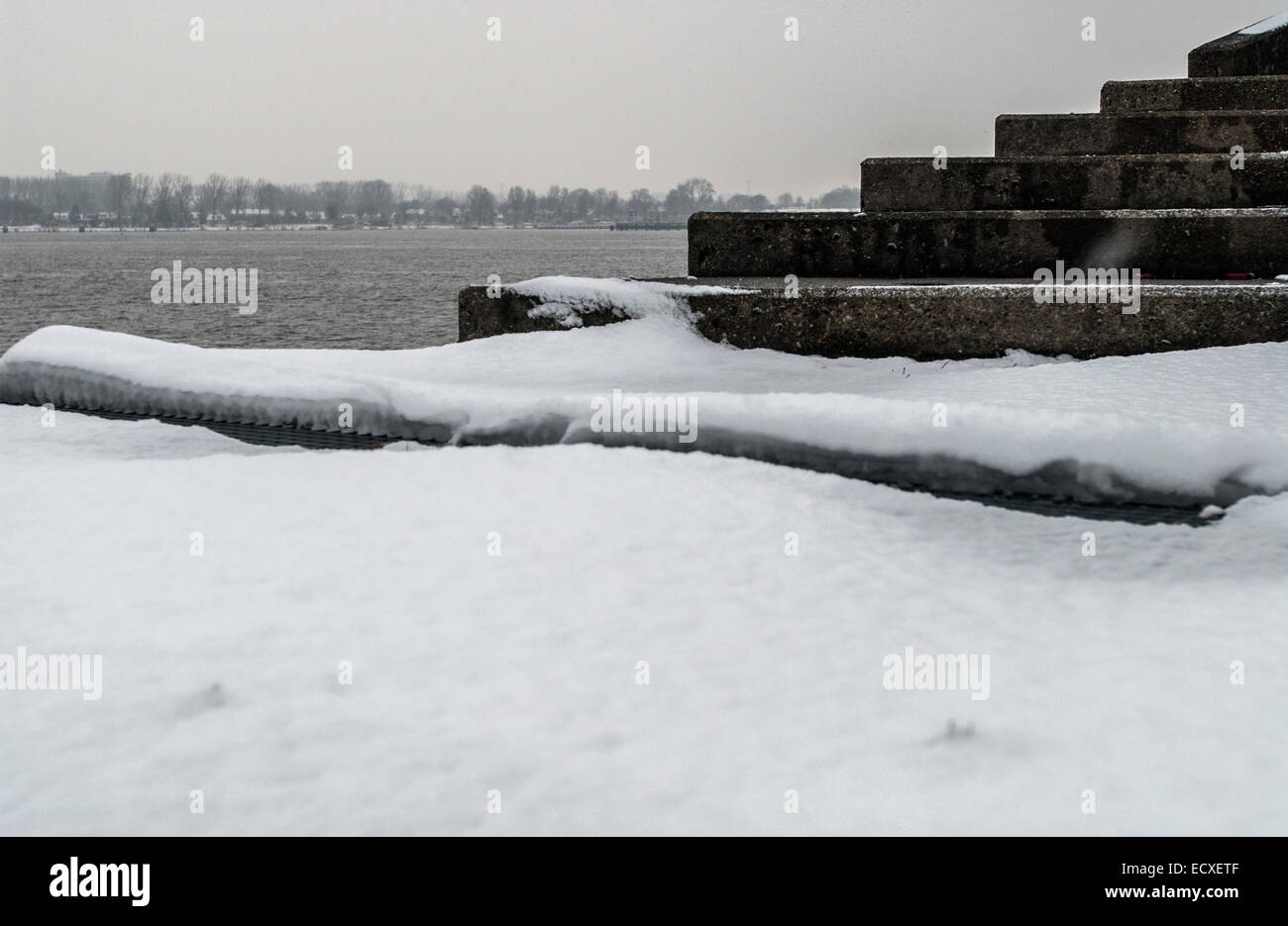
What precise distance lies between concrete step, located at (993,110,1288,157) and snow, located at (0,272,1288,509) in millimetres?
3623

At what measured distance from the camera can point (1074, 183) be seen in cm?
861

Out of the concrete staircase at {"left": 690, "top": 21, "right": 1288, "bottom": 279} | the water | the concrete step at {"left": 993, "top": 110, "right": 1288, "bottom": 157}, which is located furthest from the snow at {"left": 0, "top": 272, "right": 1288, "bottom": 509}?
the water

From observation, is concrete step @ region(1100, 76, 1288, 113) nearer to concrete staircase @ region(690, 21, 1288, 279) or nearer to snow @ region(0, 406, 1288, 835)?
concrete staircase @ region(690, 21, 1288, 279)

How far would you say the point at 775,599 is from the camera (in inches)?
135

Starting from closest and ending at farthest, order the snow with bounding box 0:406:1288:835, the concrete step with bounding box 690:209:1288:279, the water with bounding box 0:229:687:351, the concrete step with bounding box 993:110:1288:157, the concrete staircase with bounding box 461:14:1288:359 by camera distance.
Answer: the snow with bounding box 0:406:1288:835
the concrete staircase with bounding box 461:14:1288:359
the concrete step with bounding box 690:209:1288:279
the concrete step with bounding box 993:110:1288:157
the water with bounding box 0:229:687:351

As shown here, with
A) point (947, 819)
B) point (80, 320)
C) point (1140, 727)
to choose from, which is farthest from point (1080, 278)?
point (80, 320)

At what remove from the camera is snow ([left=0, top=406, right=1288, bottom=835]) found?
7.71 ft

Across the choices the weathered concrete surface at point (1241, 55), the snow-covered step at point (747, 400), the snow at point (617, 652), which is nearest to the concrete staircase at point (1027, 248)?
the snow-covered step at point (747, 400)

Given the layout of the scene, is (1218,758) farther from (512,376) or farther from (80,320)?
(80,320)

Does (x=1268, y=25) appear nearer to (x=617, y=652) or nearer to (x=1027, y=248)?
(x=1027, y=248)

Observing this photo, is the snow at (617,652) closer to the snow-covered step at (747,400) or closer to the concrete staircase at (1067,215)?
the snow-covered step at (747,400)
